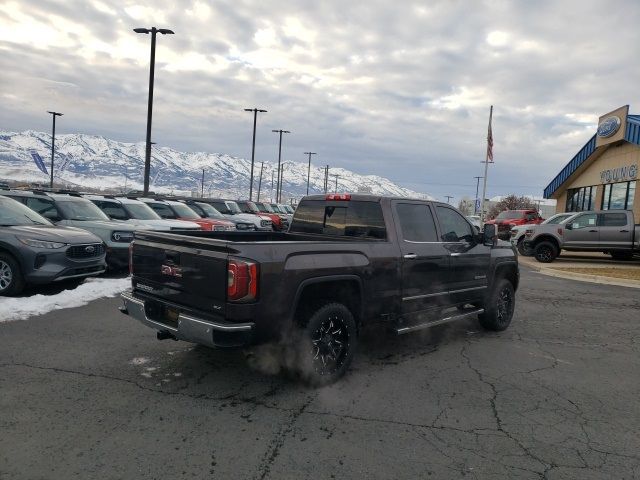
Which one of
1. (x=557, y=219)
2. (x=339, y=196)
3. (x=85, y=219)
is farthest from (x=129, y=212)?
(x=557, y=219)

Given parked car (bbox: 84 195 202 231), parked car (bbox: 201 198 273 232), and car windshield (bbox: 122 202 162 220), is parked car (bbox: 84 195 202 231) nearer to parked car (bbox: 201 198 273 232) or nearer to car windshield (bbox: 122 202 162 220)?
car windshield (bbox: 122 202 162 220)

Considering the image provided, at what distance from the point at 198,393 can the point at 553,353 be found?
4326 mm

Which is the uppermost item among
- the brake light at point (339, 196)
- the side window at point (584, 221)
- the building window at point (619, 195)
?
the building window at point (619, 195)

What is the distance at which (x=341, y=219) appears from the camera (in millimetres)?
5672

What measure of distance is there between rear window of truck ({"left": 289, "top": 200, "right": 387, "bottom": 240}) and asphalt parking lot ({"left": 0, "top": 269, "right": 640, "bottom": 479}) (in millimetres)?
1443

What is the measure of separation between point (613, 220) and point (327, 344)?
644 inches

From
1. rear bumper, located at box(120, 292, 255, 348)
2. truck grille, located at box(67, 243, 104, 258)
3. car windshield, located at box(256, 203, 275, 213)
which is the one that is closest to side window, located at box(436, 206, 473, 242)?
rear bumper, located at box(120, 292, 255, 348)

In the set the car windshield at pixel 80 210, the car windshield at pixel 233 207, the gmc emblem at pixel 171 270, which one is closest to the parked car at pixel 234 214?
the car windshield at pixel 233 207

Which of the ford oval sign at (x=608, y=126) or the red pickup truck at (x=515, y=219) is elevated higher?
the ford oval sign at (x=608, y=126)

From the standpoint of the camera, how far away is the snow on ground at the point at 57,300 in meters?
6.48

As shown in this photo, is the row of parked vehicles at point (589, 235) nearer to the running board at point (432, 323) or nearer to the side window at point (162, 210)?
the running board at point (432, 323)

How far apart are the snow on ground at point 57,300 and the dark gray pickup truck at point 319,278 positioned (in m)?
2.58

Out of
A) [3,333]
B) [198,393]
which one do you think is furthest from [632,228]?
[3,333]

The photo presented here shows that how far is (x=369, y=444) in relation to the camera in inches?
135
